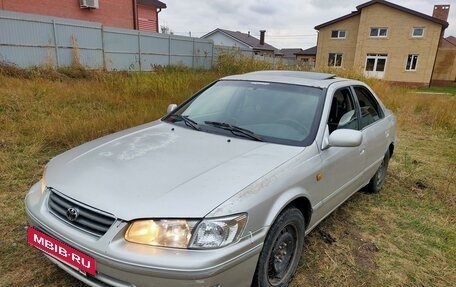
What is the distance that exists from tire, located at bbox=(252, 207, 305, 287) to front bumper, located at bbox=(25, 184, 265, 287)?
20 centimetres

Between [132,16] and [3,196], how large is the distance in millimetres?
18321

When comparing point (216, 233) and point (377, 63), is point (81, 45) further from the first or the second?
point (377, 63)

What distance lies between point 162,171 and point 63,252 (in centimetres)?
73

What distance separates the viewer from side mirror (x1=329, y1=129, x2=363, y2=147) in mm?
2594

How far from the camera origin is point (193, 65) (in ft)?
60.1

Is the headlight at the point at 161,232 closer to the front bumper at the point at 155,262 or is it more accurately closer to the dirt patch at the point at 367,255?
the front bumper at the point at 155,262

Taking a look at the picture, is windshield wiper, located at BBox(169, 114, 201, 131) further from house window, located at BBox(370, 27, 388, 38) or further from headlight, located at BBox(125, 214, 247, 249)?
house window, located at BBox(370, 27, 388, 38)

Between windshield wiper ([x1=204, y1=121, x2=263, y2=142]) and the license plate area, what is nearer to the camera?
the license plate area

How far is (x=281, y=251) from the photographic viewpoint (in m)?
2.40

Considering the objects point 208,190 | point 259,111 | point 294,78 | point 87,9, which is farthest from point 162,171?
point 87,9

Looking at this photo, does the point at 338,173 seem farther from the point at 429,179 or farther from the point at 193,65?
the point at 193,65

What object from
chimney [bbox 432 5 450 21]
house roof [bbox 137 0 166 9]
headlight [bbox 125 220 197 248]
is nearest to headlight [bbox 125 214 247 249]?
headlight [bbox 125 220 197 248]

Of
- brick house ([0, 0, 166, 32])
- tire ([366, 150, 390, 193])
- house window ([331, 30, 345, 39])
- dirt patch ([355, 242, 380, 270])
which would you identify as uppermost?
house window ([331, 30, 345, 39])

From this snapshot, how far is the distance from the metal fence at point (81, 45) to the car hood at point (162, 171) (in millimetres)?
9610
